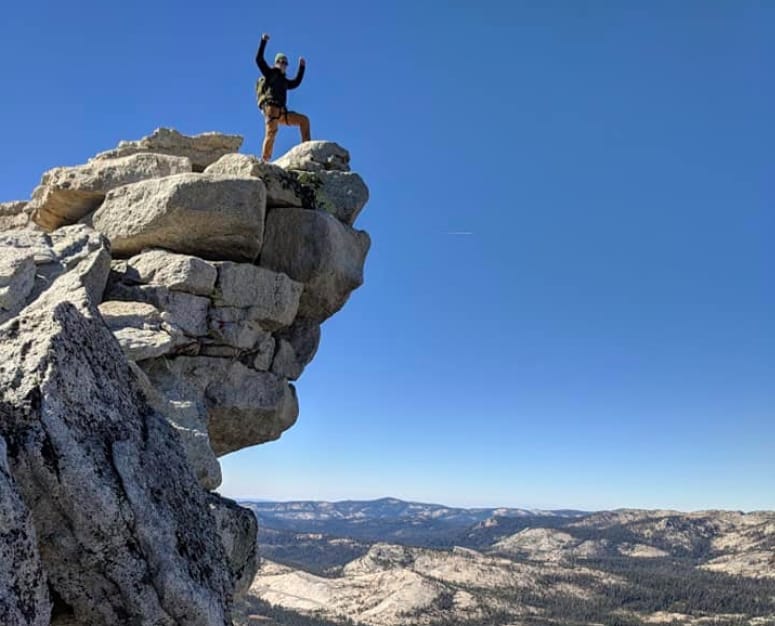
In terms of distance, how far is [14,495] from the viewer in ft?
20.3

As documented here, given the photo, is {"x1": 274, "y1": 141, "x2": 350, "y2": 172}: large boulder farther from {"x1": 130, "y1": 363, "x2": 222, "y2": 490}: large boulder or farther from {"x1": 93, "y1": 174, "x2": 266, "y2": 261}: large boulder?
{"x1": 130, "y1": 363, "x2": 222, "y2": 490}: large boulder

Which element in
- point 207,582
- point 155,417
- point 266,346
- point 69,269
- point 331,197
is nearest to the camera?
point 207,582

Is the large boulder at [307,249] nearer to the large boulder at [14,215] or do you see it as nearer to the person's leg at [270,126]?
the person's leg at [270,126]

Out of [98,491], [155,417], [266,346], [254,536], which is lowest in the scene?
[254,536]

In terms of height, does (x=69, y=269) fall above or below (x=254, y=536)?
above

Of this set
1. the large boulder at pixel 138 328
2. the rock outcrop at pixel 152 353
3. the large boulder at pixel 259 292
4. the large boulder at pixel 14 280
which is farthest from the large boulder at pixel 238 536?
the large boulder at pixel 14 280

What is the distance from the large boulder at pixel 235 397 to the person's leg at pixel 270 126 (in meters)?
7.46

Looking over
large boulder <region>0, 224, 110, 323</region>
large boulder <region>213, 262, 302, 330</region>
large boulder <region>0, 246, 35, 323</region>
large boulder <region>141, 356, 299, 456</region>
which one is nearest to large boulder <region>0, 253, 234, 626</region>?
large boulder <region>0, 246, 35, 323</region>

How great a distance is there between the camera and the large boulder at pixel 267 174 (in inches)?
695

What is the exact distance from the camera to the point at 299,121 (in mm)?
21641

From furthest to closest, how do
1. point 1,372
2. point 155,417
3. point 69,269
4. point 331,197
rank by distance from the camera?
1. point 331,197
2. point 69,269
3. point 155,417
4. point 1,372

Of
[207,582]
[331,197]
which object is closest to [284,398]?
[331,197]

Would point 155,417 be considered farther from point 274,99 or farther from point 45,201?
point 274,99

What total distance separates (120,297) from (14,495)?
32.8ft
